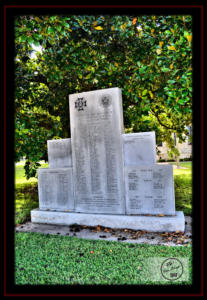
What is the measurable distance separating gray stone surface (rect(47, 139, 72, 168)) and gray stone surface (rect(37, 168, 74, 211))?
18 cm

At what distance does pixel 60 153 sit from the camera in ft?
21.4

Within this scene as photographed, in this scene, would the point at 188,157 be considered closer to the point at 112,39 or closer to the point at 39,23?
the point at 112,39

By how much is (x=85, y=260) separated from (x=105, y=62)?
544 centimetres

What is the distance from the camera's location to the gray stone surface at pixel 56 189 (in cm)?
632

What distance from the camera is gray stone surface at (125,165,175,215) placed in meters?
5.34

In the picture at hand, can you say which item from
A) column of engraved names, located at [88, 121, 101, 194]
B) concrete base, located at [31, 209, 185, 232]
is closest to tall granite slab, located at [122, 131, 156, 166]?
column of engraved names, located at [88, 121, 101, 194]

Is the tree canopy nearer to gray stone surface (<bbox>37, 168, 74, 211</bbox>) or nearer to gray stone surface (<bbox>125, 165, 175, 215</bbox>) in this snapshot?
gray stone surface (<bbox>37, 168, 74, 211</bbox>)

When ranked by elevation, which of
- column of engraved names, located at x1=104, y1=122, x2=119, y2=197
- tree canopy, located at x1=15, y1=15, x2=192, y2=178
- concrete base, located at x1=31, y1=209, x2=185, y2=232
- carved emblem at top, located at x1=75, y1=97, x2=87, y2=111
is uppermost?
tree canopy, located at x1=15, y1=15, x2=192, y2=178

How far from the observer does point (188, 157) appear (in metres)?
25.7

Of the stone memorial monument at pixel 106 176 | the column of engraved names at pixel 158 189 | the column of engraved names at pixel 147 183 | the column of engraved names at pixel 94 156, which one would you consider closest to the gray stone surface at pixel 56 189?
the stone memorial monument at pixel 106 176

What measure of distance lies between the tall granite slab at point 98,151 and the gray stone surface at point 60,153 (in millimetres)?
233

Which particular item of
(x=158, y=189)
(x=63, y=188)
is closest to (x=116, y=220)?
(x=158, y=189)

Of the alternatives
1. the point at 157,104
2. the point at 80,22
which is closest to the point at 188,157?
the point at 157,104

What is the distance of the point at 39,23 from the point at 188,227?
18.0ft
